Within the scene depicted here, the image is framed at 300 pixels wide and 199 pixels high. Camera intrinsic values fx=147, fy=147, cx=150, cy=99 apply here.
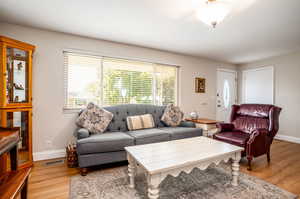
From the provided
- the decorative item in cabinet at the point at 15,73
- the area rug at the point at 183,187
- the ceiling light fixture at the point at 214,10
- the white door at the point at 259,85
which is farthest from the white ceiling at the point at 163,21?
the area rug at the point at 183,187

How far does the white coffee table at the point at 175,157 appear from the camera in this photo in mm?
1353

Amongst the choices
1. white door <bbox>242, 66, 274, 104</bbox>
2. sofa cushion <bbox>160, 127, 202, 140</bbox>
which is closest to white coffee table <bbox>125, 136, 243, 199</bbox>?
sofa cushion <bbox>160, 127, 202, 140</bbox>

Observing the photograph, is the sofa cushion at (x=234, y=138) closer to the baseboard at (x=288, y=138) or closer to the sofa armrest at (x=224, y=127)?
the sofa armrest at (x=224, y=127)

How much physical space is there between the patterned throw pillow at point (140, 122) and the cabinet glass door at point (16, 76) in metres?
1.75

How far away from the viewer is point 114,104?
10.8ft

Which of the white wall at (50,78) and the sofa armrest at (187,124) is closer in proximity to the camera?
the white wall at (50,78)

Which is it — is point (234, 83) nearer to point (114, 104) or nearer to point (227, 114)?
point (227, 114)

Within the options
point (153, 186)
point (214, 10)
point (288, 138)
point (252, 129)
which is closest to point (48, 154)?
point (153, 186)

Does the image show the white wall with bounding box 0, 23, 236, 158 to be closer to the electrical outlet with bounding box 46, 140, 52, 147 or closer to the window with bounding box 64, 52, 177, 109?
the electrical outlet with bounding box 46, 140, 52, 147

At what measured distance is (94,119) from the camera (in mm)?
2600

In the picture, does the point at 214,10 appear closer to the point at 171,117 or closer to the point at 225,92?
the point at 171,117

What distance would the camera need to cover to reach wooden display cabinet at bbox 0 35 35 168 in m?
2.04

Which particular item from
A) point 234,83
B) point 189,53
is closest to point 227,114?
point 234,83

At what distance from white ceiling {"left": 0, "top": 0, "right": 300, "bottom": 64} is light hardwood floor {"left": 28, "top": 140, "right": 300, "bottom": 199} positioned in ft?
7.68
